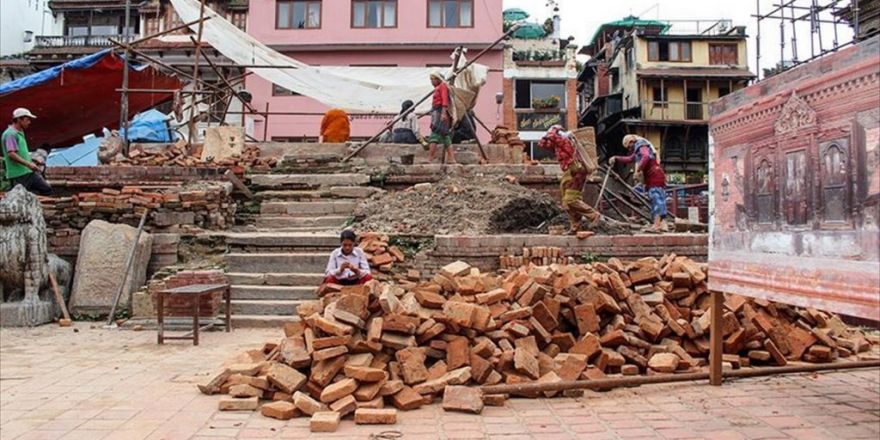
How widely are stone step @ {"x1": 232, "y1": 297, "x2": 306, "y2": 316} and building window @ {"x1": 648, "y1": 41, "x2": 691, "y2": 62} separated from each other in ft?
92.3

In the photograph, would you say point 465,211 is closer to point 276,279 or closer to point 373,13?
point 276,279

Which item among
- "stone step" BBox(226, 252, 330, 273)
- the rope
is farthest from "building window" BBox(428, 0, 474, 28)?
the rope

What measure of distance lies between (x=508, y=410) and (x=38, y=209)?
7191 millimetres

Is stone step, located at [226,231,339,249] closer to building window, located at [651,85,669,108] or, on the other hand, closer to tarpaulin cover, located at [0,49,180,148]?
tarpaulin cover, located at [0,49,180,148]

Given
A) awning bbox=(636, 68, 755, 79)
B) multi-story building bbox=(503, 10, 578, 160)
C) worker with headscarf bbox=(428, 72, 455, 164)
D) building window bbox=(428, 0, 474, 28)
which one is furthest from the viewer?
awning bbox=(636, 68, 755, 79)

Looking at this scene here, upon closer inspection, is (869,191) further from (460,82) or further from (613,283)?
(460,82)

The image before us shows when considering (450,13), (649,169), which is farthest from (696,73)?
(649,169)

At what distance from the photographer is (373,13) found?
25.7m

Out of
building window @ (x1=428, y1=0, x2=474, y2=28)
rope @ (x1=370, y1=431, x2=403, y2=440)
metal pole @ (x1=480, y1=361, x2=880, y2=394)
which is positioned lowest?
rope @ (x1=370, y1=431, x2=403, y2=440)

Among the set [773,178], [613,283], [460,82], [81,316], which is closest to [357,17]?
[460,82]

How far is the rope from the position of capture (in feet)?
12.4

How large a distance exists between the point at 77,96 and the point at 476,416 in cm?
1472

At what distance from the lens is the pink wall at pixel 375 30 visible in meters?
25.0

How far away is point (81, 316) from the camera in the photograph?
816cm
